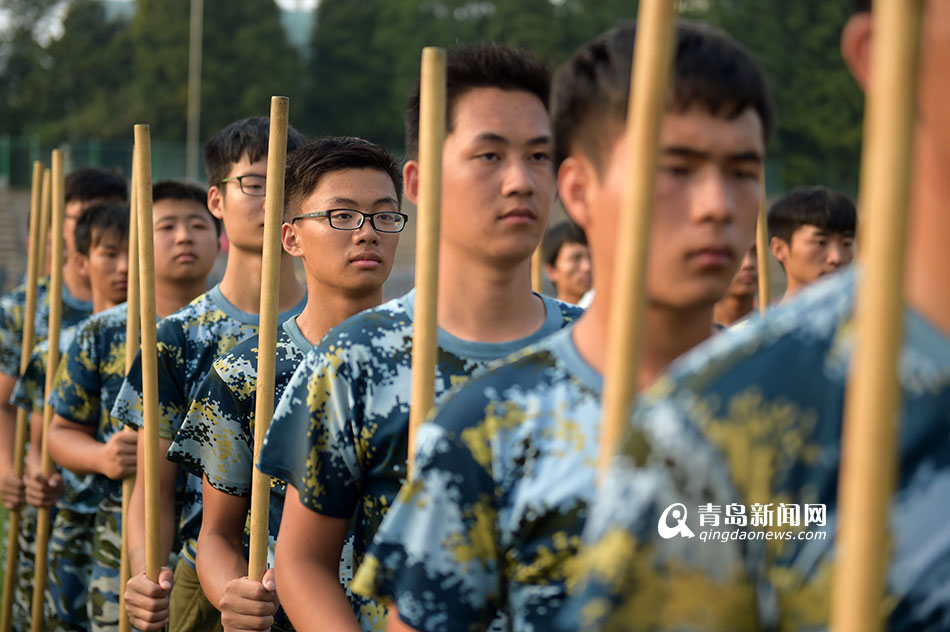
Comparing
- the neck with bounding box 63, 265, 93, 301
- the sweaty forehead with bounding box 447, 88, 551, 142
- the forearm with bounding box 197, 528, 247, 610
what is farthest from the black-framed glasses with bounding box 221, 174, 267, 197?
the neck with bounding box 63, 265, 93, 301

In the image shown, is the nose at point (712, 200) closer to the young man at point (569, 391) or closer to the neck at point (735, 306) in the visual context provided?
the young man at point (569, 391)

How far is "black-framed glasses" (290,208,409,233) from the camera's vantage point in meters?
3.82

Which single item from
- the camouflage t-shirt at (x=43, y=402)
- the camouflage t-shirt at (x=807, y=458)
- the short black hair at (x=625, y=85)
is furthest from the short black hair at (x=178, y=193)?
the camouflage t-shirt at (x=807, y=458)

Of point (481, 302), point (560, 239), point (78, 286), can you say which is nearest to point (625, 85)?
point (481, 302)

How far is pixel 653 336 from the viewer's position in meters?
2.05

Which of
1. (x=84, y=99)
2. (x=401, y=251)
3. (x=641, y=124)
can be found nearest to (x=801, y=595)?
(x=641, y=124)

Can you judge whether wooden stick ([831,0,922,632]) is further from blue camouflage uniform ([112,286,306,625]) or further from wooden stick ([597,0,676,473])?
blue camouflage uniform ([112,286,306,625])

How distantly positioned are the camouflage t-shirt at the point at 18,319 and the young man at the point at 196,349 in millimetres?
2667

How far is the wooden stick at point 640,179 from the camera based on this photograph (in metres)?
1.64

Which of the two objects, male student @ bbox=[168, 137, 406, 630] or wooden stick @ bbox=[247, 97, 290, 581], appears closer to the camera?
wooden stick @ bbox=[247, 97, 290, 581]

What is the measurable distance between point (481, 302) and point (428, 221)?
54 cm

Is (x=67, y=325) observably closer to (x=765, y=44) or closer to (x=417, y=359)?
(x=417, y=359)

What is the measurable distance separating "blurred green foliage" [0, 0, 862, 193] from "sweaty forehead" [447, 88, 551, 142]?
133ft

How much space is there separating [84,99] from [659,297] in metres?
57.0
